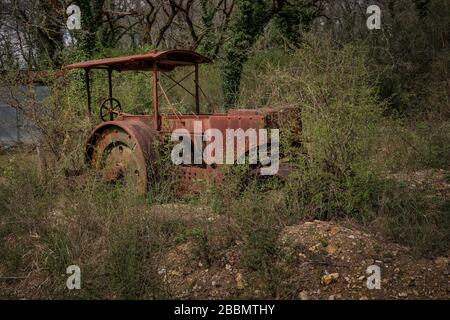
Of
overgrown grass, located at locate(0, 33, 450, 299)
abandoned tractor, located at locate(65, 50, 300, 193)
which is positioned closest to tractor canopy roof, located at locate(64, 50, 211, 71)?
abandoned tractor, located at locate(65, 50, 300, 193)

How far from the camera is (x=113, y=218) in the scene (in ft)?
15.0

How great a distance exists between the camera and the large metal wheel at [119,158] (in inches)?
228

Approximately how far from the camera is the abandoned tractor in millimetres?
5574

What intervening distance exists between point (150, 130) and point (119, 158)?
687 millimetres

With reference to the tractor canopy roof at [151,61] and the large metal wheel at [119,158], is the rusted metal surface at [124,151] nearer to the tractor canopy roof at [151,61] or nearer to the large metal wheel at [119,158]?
the large metal wheel at [119,158]

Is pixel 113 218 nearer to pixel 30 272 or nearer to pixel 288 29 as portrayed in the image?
pixel 30 272

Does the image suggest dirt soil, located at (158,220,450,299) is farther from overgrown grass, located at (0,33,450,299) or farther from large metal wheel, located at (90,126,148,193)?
large metal wheel, located at (90,126,148,193)

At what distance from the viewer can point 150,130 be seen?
6.11 metres

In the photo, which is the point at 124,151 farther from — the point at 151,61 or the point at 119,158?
the point at 151,61

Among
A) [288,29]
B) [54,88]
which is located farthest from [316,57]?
[288,29]

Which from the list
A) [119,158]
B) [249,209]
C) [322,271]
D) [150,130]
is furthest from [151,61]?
[322,271]

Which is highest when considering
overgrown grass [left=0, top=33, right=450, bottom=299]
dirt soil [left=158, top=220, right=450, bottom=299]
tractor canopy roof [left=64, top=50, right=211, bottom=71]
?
tractor canopy roof [left=64, top=50, right=211, bottom=71]

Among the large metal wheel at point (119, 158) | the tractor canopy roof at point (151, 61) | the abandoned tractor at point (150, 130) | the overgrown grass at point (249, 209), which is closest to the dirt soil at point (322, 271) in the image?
the overgrown grass at point (249, 209)

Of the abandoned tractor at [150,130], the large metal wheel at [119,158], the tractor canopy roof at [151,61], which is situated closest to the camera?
the abandoned tractor at [150,130]
